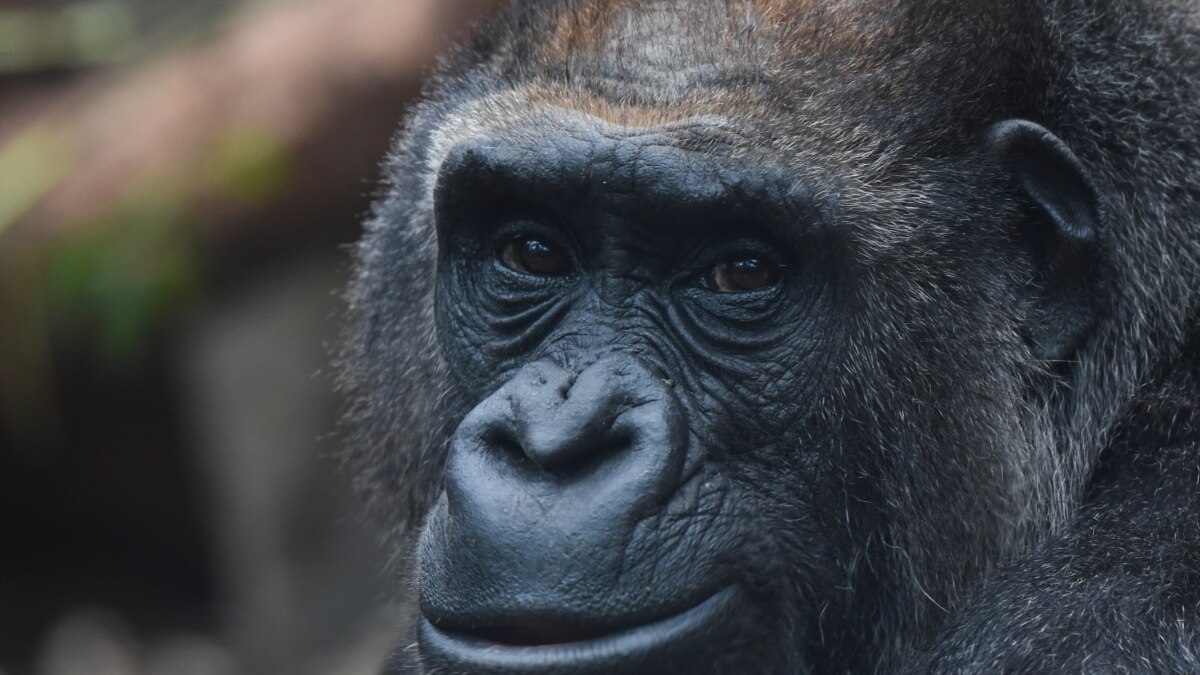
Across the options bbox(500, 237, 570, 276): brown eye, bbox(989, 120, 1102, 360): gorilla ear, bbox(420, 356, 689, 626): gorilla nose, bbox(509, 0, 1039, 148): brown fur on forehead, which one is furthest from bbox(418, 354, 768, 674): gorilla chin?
bbox(989, 120, 1102, 360): gorilla ear

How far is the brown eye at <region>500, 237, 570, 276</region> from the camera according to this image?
14.1ft

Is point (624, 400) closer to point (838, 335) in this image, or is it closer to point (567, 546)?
point (567, 546)

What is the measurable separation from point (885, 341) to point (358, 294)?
2.29m

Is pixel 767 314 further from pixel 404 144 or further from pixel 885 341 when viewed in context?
pixel 404 144

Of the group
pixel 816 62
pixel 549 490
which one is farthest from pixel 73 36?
pixel 549 490

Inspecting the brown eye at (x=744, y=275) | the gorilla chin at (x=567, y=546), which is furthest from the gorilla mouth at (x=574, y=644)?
the brown eye at (x=744, y=275)

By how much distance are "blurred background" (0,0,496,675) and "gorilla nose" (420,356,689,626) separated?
5.06 meters

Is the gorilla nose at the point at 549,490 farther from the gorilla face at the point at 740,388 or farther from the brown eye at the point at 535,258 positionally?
the brown eye at the point at 535,258

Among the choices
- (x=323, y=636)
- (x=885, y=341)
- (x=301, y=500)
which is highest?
(x=885, y=341)

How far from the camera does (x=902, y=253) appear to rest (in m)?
4.09

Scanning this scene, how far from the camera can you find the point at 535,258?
4.34 metres

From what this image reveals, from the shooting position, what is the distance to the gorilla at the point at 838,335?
A: 3.72 meters

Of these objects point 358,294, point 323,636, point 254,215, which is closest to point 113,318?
point 254,215

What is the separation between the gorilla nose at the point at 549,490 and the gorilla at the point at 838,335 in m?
0.01
